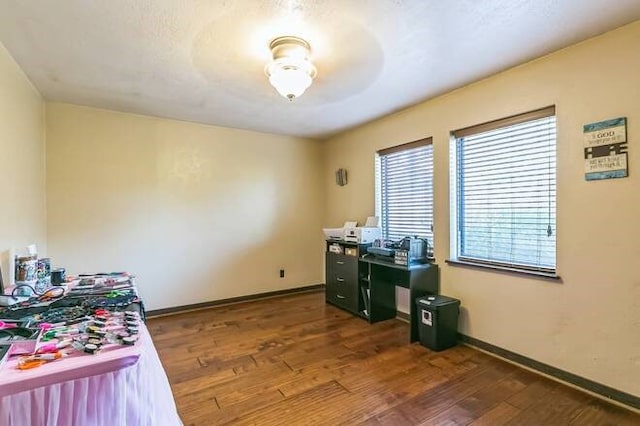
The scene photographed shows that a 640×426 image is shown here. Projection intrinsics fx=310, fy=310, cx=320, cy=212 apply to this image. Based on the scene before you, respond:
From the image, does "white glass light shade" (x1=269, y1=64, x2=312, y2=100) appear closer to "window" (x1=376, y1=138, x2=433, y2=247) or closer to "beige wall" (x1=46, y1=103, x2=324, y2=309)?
"window" (x1=376, y1=138, x2=433, y2=247)

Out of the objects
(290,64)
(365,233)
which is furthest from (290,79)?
(365,233)

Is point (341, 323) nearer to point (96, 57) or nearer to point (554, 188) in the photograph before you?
point (554, 188)

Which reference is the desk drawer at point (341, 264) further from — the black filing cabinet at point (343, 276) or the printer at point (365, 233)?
the printer at point (365, 233)

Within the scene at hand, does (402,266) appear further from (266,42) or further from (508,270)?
(266,42)

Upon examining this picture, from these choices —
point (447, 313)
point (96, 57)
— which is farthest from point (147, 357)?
point (447, 313)

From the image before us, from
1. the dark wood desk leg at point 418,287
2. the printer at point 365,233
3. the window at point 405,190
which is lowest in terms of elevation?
the dark wood desk leg at point 418,287

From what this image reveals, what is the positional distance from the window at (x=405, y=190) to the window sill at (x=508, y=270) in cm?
43

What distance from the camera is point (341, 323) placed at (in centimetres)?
350

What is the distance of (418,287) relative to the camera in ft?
10.1

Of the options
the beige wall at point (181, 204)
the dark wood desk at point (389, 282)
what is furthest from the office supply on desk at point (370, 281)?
the beige wall at point (181, 204)

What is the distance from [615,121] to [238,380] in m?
3.18

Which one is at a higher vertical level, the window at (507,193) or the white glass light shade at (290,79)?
the white glass light shade at (290,79)

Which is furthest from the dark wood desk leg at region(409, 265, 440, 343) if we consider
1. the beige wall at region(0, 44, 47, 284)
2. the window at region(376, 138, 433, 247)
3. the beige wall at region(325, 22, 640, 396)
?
the beige wall at region(0, 44, 47, 284)

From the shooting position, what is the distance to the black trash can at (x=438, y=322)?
2777 millimetres
